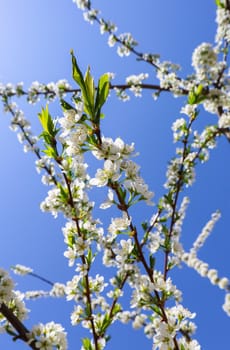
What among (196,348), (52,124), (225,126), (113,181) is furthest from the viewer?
(225,126)

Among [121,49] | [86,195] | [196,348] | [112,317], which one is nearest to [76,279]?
[112,317]

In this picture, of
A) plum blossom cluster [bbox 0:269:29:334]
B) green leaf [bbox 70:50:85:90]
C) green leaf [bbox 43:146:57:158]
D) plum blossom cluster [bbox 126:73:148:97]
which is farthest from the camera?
plum blossom cluster [bbox 126:73:148:97]

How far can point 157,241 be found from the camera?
2516mm

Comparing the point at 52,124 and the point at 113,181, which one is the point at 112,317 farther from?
the point at 52,124

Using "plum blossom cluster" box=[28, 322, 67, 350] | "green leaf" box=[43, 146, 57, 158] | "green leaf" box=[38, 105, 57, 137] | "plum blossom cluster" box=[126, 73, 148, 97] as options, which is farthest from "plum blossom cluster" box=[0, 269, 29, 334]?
"plum blossom cluster" box=[126, 73, 148, 97]

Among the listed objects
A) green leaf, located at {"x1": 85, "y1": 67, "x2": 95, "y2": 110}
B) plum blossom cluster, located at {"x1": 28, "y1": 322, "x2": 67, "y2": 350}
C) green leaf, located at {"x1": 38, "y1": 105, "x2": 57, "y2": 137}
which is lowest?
plum blossom cluster, located at {"x1": 28, "y1": 322, "x2": 67, "y2": 350}

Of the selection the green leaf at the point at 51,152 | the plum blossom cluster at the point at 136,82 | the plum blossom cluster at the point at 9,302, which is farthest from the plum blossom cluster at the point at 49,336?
the plum blossom cluster at the point at 136,82

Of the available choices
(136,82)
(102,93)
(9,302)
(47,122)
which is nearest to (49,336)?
(9,302)

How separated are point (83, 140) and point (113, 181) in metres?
0.26

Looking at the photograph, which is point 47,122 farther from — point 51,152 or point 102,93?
A: point 102,93

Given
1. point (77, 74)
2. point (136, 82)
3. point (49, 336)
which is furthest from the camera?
point (136, 82)

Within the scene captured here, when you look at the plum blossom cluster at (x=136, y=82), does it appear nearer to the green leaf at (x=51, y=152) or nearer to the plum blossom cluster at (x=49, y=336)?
the green leaf at (x=51, y=152)

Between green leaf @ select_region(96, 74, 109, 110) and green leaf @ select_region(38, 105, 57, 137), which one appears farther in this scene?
green leaf @ select_region(38, 105, 57, 137)

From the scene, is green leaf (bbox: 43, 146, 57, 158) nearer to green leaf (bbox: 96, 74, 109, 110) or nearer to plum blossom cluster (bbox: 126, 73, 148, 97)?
green leaf (bbox: 96, 74, 109, 110)
